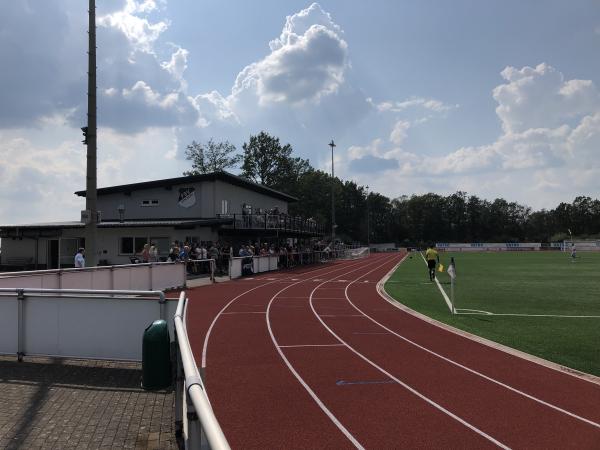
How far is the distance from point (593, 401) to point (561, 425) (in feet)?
3.65

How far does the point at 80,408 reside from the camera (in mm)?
5762

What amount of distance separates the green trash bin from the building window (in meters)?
29.3

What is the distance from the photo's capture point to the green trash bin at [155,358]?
4.52m

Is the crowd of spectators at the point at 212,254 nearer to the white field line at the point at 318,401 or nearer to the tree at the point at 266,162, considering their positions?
the white field line at the point at 318,401

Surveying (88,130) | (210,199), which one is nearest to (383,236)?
(210,199)

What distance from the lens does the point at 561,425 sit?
5.63 metres

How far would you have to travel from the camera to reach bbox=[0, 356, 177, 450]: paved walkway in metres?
4.90

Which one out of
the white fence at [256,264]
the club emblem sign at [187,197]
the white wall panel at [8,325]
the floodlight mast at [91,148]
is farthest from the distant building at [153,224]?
the white wall panel at [8,325]

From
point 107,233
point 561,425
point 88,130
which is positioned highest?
point 88,130

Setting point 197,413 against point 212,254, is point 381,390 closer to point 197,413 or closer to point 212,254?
point 197,413

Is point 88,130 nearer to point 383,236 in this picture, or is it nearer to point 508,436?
point 508,436

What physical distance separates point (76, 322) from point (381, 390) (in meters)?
4.64

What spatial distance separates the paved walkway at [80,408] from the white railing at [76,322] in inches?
10.6

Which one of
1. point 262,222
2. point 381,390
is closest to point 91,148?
point 381,390
